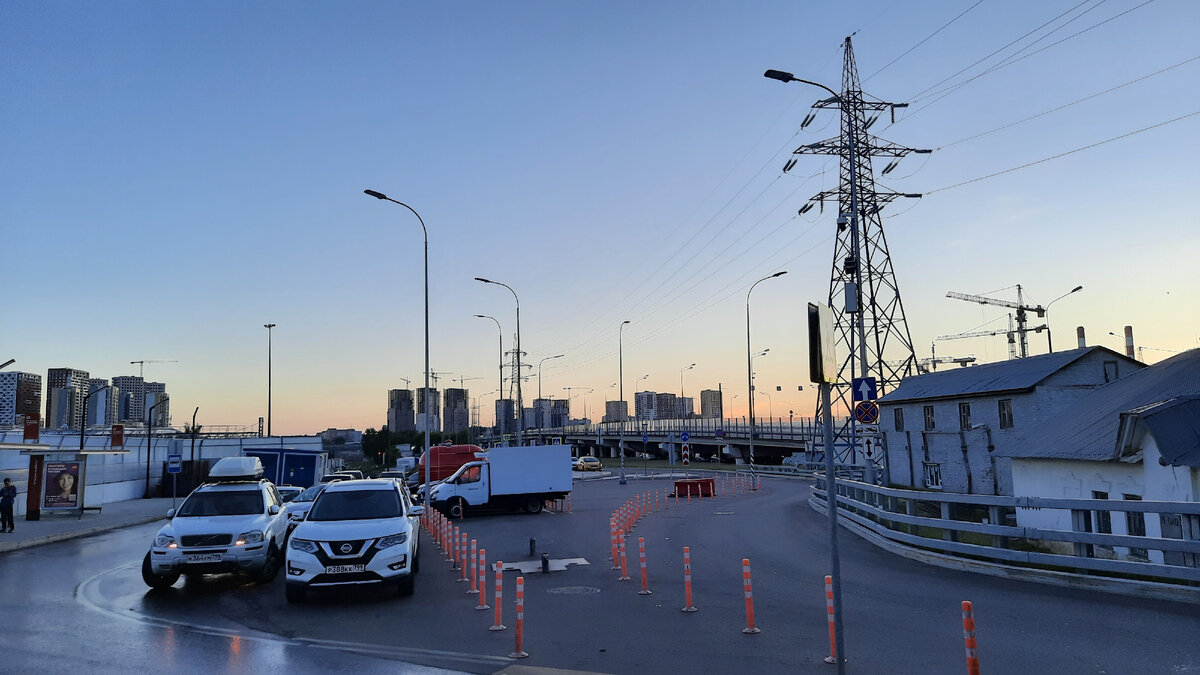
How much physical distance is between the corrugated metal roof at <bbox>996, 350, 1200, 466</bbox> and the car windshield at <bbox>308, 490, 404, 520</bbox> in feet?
47.4

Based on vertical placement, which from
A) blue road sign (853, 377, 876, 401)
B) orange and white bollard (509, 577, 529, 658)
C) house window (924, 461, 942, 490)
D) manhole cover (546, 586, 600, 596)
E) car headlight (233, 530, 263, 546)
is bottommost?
house window (924, 461, 942, 490)

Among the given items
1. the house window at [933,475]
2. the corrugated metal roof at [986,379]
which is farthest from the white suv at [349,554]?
the house window at [933,475]

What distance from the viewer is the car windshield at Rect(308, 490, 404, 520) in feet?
43.5

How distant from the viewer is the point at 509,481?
28.9 m

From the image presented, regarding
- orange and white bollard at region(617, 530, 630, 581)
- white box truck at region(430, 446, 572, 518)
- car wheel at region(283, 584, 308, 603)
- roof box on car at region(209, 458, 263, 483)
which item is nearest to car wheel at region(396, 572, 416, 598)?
car wheel at region(283, 584, 308, 603)

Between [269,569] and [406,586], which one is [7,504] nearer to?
[269,569]

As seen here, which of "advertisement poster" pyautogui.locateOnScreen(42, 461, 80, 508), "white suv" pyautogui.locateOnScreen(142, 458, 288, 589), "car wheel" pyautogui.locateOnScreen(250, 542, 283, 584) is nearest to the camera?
"white suv" pyautogui.locateOnScreen(142, 458, 288, 589)

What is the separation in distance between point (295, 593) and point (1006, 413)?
31144 mm

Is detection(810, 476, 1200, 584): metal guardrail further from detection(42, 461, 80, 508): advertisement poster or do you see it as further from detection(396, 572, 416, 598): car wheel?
detection(42, 461, 80, 508): advertisement poster

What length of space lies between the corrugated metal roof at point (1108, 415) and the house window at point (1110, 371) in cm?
1060

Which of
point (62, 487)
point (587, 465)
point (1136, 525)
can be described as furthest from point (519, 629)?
point (587, 465)

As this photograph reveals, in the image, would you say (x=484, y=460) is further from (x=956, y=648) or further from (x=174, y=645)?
(x=956, y=648)

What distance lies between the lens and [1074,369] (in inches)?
1275

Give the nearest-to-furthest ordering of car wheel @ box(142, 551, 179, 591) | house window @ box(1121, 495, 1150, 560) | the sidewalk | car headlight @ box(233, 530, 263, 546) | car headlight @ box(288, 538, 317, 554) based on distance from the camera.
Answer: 1. car headlight @ box(288, 538, 317, 554)
2. car wheel @ box(142, 551, 179, 591)
3. car headlight @ box(233, 530, 263, 546)
4. house window @ box(1121, 495, 1150, 560)
5. the sidewalk
